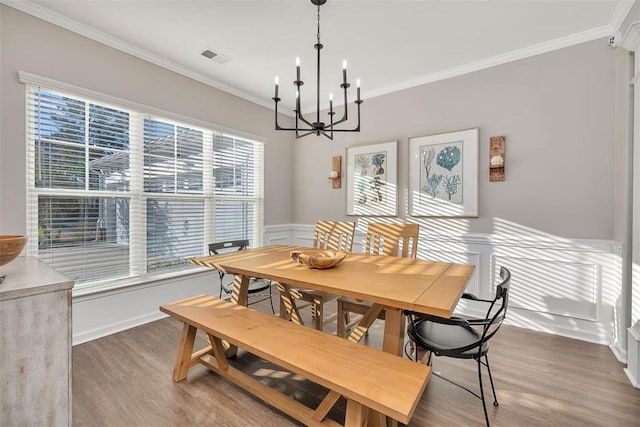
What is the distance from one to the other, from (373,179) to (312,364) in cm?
293

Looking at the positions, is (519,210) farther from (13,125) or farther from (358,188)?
(13,125)

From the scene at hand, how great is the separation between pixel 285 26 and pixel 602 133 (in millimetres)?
3030

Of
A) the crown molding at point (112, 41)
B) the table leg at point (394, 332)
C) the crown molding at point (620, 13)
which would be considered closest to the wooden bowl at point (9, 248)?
the table leg at point (394, 332)

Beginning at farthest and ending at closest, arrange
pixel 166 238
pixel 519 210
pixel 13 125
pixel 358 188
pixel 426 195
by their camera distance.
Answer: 1. pixel 358 188
2. pixel 426 195
3. pixel 166 238
4. pixel 519 210
5. pixel 13 125

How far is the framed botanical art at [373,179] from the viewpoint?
3.78 meters

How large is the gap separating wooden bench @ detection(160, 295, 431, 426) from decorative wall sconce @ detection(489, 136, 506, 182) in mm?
2505

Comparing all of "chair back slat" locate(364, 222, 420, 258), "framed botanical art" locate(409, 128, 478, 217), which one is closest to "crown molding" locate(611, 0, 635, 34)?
"framed botanical art" locate(409, 128, 478, 217)

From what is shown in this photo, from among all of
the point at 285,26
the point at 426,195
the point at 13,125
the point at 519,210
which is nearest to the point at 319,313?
the point at 426,195

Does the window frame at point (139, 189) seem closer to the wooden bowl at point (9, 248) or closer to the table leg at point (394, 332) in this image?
the wooden bowl at point (9, 248)

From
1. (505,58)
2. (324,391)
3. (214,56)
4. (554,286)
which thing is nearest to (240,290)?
(324,391)

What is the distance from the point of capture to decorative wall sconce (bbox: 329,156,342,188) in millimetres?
4254

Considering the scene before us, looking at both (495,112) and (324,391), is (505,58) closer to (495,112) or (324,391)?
(495,112)

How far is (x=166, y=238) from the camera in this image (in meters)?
3.28

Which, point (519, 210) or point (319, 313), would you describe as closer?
point (319, 313)
